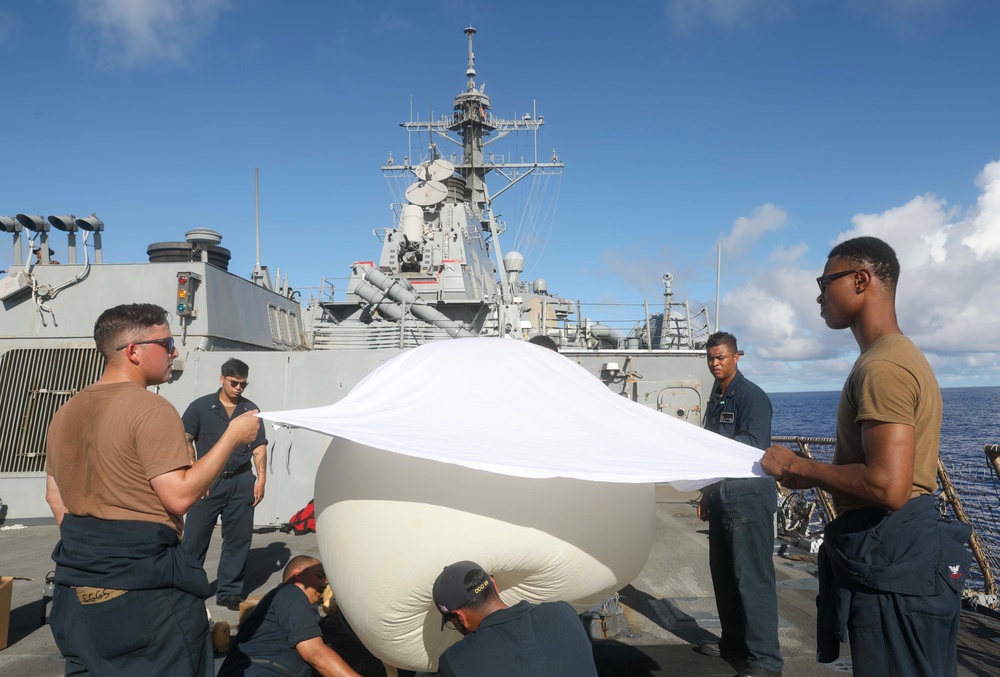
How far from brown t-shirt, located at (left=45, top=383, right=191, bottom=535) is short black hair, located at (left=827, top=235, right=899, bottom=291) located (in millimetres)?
2576

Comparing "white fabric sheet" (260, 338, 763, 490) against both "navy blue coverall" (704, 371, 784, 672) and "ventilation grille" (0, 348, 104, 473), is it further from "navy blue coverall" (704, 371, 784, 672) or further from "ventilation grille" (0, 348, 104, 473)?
"ventilation grille" (0, 348, 104, 473)

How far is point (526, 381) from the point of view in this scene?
2.94m

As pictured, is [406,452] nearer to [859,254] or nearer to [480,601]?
[480,601]

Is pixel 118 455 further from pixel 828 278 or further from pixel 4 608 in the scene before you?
pixel 4 608

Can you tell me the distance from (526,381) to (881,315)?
1.36 metres

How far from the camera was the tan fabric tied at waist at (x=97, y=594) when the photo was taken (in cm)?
246

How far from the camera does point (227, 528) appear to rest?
5672mm

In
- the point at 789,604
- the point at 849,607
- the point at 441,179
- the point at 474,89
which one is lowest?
the point at 789,604

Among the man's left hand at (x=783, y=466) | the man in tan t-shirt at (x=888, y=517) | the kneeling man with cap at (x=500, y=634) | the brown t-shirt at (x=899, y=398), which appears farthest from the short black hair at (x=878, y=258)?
the kneeling man with cap at (x=500, y=634)

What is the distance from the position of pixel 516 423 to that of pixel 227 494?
384cm

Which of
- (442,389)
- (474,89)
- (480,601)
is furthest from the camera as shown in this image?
(474,89)

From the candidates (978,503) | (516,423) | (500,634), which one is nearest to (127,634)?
(500,634)

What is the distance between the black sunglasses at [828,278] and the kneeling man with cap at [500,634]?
1541 millimetres

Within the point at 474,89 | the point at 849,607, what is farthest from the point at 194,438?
the point at 474,89
